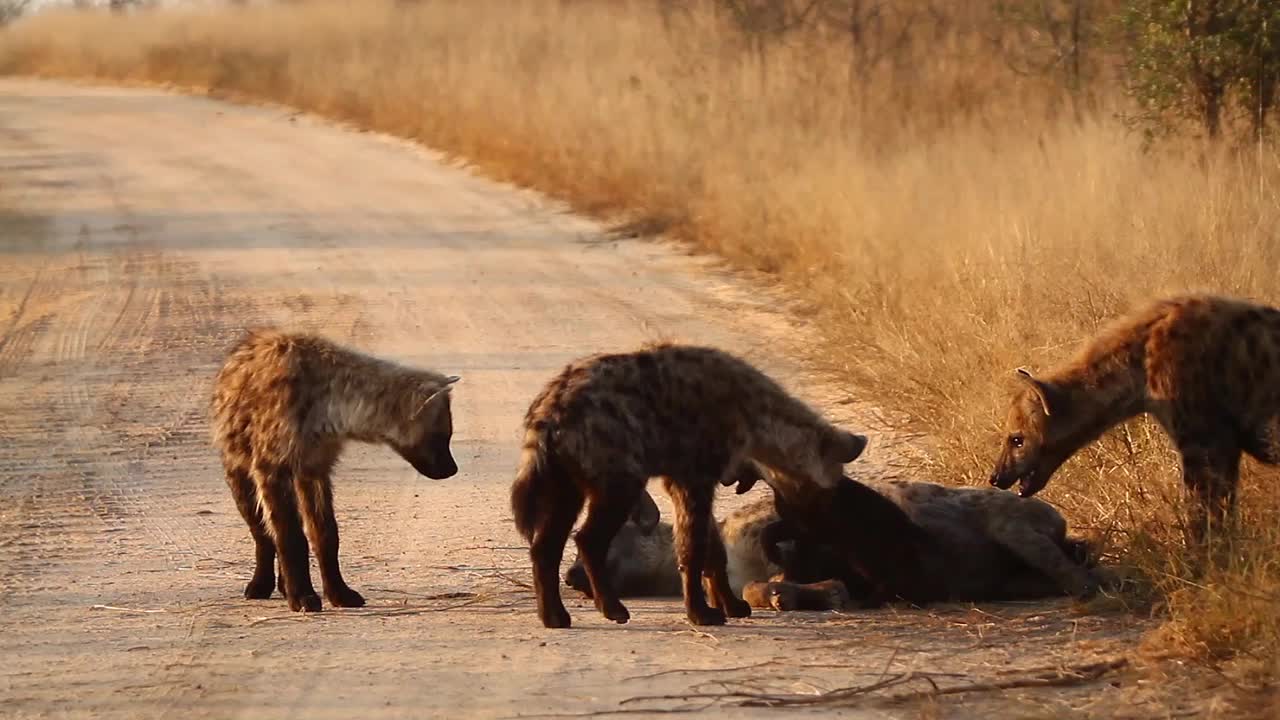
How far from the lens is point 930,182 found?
44.2 ft

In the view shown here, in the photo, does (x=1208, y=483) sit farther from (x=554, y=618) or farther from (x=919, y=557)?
(x=554, y=618)

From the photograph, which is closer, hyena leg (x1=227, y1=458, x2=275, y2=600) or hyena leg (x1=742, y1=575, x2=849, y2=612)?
hyena leg (x1=742, y1=575, x2=849, y2=612)

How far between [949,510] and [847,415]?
8.32 ft

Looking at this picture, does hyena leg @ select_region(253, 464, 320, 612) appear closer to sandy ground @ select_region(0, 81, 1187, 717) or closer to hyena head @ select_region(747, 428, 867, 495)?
sandy ground @ select_region(0, 81, 1187, 717)

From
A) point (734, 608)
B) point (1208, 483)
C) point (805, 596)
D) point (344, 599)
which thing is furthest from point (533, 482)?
point (1208, 483)

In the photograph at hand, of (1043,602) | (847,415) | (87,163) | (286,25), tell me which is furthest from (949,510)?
(286,25)

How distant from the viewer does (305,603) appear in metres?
6.40

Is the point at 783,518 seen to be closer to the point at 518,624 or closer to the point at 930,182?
the point at 518,624

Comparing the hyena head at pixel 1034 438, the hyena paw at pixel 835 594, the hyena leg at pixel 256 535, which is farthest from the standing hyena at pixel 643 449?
the hyena leg at pixel 256 535

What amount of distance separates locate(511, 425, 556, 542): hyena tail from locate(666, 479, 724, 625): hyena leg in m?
0.43

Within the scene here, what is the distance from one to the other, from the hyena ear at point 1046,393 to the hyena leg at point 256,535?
261 centimetres

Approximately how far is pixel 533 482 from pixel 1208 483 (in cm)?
209

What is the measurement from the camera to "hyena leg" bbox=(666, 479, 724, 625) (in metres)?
6.06

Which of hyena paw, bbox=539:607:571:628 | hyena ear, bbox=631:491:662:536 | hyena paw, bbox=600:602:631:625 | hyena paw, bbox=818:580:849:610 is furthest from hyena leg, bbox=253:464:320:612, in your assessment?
hyena paw, bbox=818:580:849:610
